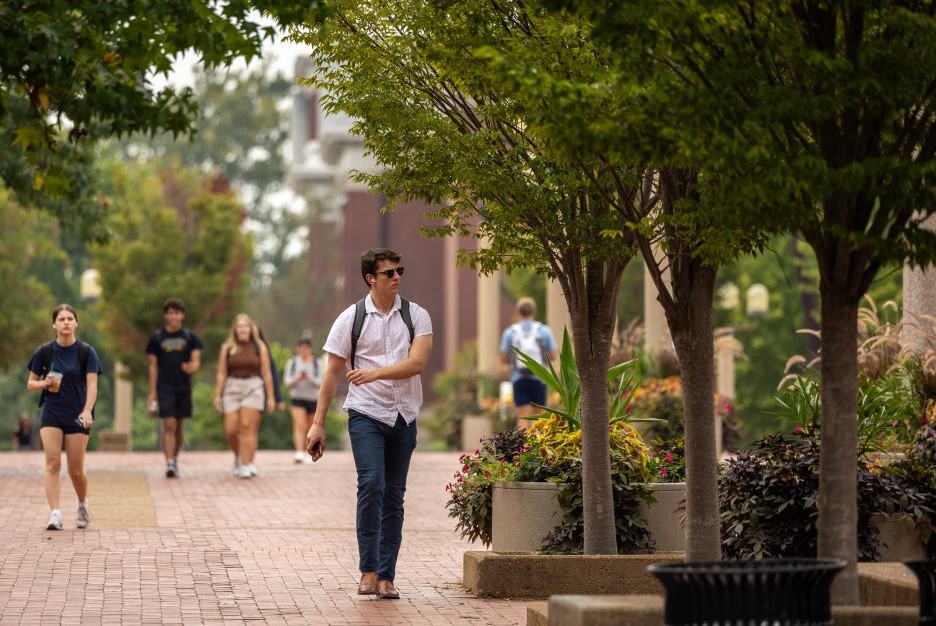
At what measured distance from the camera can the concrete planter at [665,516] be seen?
1009cm

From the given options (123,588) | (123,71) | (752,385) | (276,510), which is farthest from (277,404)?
(752,385)

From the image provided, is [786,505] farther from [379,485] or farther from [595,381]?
[379,485]

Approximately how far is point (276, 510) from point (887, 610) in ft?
30.9

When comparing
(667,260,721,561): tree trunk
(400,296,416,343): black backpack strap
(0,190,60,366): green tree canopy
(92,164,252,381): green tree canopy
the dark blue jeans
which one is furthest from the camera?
(0,190,60,366): green tree canopy

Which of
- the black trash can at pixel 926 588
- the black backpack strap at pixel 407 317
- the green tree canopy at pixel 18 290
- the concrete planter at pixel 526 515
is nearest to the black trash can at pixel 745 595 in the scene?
the black trash can at pixel 926 588

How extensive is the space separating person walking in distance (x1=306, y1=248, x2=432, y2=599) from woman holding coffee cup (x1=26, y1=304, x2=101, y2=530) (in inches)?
152

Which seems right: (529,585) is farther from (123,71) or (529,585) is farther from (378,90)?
(123,71)

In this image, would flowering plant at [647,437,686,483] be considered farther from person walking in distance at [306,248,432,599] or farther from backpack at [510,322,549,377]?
backpack at [510,322,549,377]

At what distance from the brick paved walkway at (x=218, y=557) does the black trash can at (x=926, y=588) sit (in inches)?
105

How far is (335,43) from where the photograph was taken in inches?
390

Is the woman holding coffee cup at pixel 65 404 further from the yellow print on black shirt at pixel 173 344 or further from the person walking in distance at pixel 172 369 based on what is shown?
the yellow print on black shirt at pixel 173 344

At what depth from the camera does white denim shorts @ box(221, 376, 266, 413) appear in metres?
18.5

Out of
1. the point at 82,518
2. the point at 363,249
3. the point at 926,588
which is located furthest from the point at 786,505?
the point at 363,249

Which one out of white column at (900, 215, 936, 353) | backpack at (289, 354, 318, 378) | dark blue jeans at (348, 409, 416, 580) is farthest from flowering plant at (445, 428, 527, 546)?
backpack at (289, 354, 318, 378)
